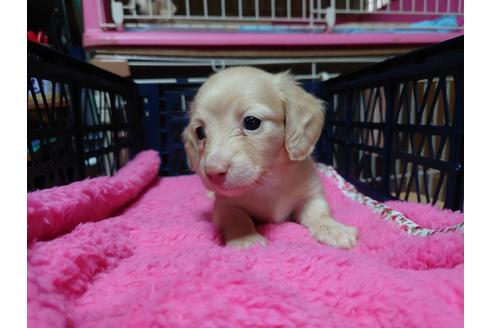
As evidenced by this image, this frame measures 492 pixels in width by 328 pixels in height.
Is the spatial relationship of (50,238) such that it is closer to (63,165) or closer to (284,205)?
(63,165)

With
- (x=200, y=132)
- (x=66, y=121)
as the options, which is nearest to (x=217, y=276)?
(x=200, y=132)

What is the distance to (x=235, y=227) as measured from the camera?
1141 mm

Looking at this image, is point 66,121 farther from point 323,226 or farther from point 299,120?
point 323,226

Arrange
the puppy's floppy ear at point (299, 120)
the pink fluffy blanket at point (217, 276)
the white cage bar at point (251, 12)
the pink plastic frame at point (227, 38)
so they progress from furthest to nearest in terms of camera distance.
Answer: the white cage bar at point (251, 12), the pink plastic frame at point (227, 38), the puppy's floppy ear at point (299, 120), the pink fluffy blanket at point (217, 276)

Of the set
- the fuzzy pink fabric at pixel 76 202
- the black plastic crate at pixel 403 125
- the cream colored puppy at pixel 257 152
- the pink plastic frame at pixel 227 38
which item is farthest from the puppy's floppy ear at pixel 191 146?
the pink plastic frame at pixel 227 38

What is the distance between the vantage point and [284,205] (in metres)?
1.31

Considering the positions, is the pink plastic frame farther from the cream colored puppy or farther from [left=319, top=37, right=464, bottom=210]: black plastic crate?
the cream colored puppy

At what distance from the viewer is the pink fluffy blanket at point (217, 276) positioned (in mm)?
584

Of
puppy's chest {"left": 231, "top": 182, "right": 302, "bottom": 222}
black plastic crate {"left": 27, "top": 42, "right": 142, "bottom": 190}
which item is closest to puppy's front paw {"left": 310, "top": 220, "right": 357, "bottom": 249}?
puppy's chest {"left": 231, "top": 182, "right": 302, "bottom": 222}

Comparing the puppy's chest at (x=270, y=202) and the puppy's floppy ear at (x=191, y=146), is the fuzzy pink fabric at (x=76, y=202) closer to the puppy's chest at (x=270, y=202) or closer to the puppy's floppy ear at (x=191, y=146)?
the puppy's floppy ear at (x=191, y=146)

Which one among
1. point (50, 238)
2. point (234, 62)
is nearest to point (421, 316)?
point (50, 238)

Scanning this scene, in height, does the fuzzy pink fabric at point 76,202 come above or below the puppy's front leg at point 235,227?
above

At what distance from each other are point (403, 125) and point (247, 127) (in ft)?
2.18

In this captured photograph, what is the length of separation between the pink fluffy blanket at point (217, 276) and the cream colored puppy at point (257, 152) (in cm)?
12
